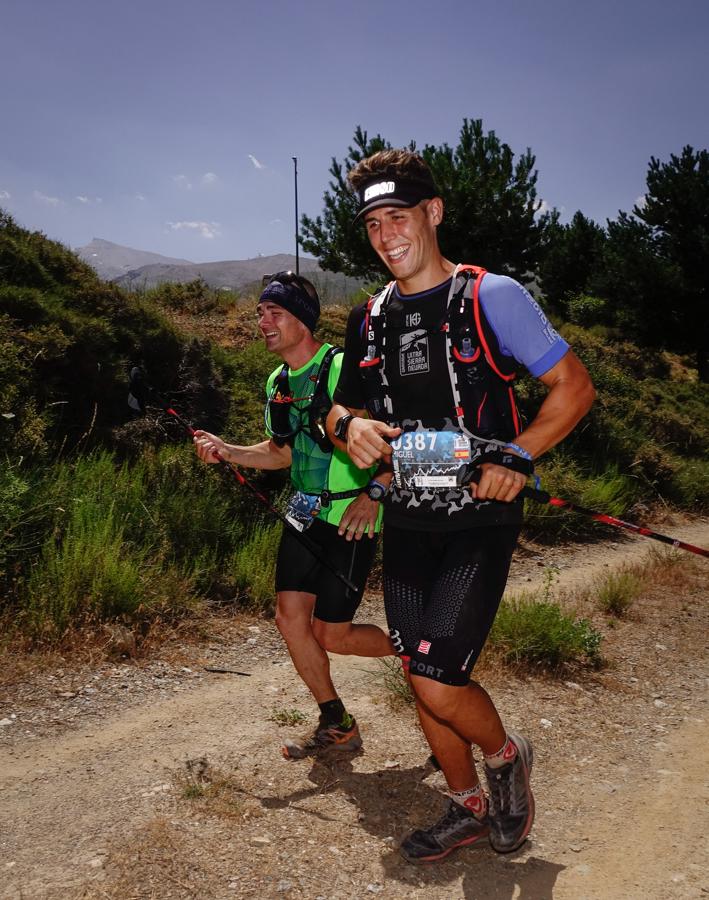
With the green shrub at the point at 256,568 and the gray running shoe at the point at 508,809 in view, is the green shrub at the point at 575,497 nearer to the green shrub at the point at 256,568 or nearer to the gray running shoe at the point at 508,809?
the green shrub at the point at 256,568

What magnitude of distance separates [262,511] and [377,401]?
480 centimetres

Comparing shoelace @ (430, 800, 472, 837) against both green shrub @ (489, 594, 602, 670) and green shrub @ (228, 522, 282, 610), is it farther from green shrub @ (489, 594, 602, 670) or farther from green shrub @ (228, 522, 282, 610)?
green shrub @ (228, 522, 282, 610)

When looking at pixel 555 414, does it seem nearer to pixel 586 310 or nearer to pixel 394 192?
pixel 394 192

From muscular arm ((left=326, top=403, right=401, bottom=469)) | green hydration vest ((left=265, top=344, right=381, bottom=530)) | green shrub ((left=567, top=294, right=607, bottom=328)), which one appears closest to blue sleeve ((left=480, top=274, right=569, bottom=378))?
muscular arm ((left=326, top=403, right=401, bottom=469))

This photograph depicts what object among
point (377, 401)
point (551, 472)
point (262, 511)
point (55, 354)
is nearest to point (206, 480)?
point (262, 511)

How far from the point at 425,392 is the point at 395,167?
878 millimetres

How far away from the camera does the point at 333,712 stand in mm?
3932

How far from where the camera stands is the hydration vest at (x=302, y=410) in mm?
3767

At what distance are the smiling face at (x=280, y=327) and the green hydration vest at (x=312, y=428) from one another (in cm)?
13

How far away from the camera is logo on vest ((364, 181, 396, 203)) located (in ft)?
9.23

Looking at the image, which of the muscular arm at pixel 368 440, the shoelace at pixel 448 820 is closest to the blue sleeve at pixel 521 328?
the muscular arm at pixel 368 440

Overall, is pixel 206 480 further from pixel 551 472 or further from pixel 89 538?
pixel 551 472

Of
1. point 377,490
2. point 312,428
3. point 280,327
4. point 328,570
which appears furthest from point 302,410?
point 377,490

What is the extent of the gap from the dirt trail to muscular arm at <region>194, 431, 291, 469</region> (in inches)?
60.1
